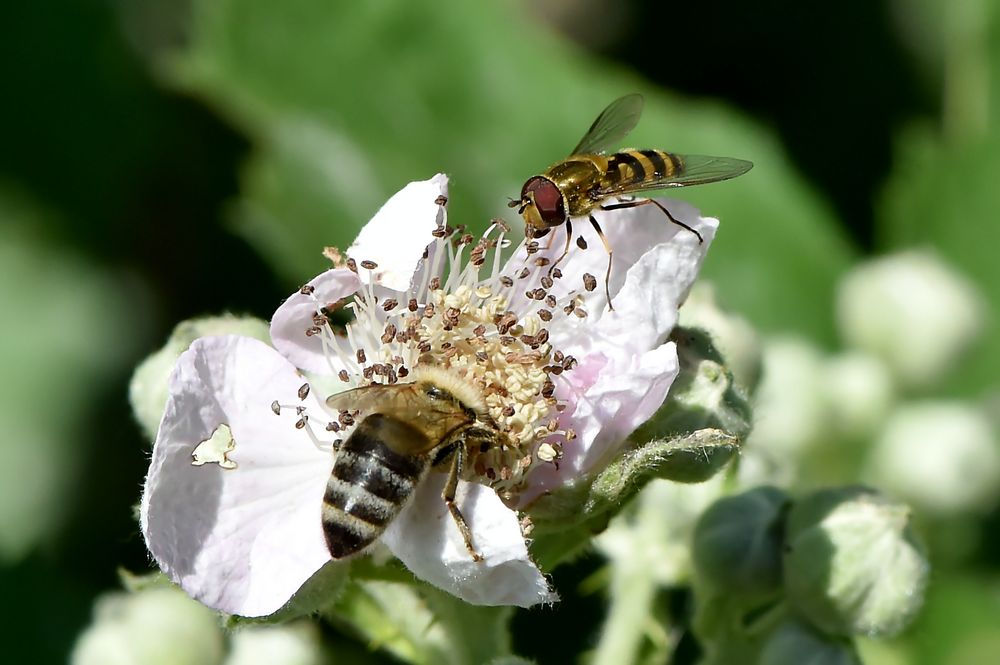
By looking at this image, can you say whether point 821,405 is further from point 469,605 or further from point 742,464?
point 469,605

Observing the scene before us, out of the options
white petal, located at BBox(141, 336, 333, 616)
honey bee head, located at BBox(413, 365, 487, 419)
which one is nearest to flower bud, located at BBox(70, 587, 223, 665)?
white petal, located at BBox(141, 336, 333, 616)

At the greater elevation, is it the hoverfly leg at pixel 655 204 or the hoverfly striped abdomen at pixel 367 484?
the hoverfly leg at pixel 655 204

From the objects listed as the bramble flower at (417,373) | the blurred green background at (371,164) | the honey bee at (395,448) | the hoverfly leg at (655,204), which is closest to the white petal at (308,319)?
the bramble flower at (417,373)

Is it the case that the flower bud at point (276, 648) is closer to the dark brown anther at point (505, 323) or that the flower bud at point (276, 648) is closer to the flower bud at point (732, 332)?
the dark brown anther at point (505, 323)

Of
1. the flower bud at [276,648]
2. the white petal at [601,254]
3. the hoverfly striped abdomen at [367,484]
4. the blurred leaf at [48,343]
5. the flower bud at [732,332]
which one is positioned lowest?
the blurred leaf at [48,343]

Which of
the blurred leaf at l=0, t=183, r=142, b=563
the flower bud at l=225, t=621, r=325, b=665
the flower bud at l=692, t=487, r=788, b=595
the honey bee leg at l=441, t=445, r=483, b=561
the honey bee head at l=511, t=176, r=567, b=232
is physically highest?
the honey bee head at l=511, t=176, r=567, b=232

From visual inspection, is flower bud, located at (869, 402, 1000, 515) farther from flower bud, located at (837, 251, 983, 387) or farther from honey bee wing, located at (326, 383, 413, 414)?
honey bee wing, located at (326, 383, 413, 414)
